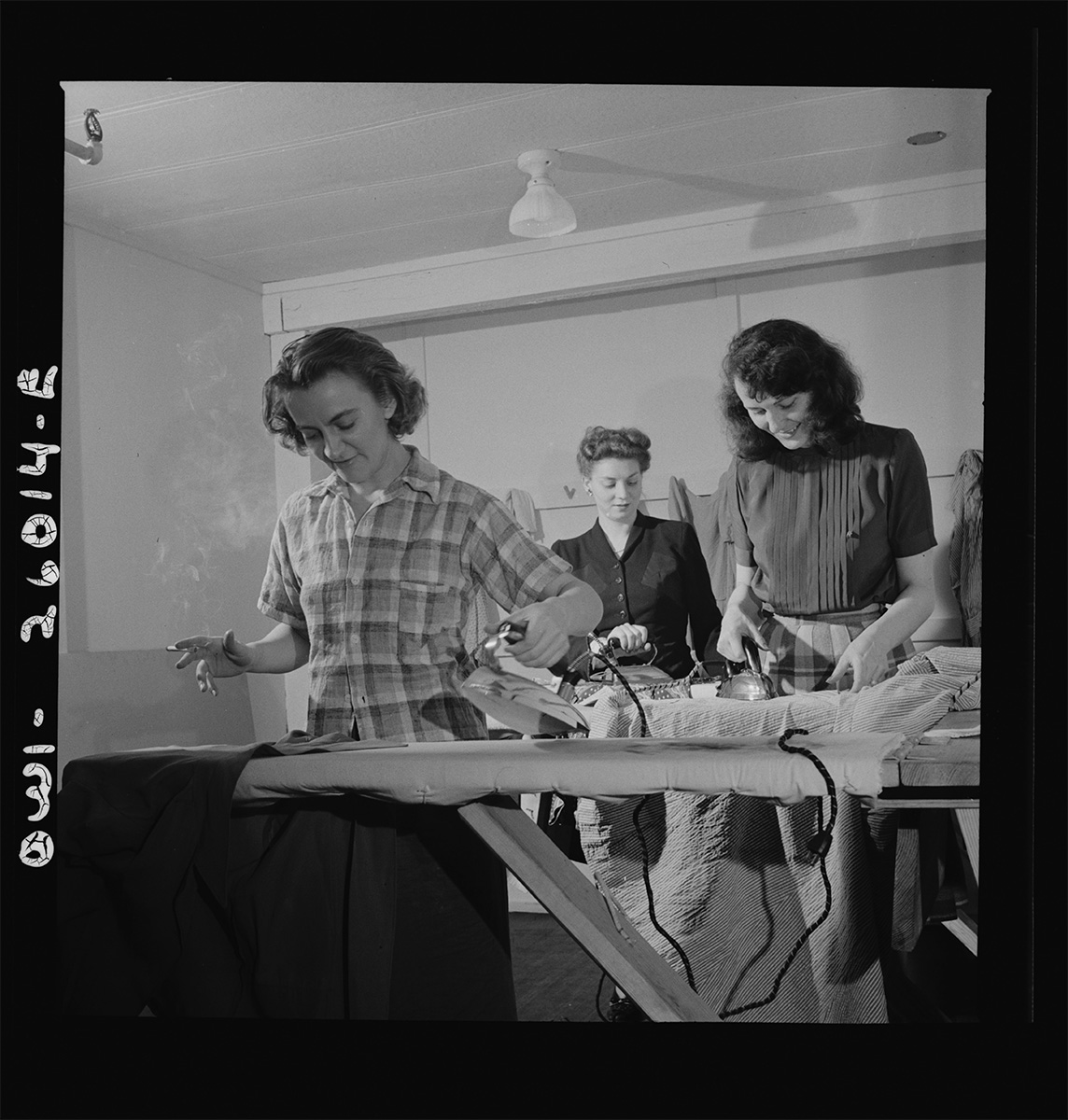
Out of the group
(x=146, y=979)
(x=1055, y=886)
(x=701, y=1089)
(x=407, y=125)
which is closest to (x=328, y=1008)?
(x=146, y=979)

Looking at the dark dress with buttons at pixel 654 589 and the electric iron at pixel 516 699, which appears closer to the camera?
the electric iron at pixel 516 699

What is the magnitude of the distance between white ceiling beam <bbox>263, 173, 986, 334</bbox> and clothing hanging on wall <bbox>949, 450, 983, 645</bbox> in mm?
326

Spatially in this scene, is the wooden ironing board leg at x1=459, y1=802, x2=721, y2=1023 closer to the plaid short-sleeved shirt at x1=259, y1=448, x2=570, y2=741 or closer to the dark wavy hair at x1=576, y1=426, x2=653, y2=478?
the plaid short-sleeved shirt at x1=259, y1=448, x2=570, y2=741

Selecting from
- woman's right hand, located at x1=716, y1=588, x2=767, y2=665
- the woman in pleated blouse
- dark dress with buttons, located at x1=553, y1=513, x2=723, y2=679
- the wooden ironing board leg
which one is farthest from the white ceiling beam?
the wooden ironing board leg

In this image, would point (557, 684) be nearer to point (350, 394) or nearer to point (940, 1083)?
point (350, 394)

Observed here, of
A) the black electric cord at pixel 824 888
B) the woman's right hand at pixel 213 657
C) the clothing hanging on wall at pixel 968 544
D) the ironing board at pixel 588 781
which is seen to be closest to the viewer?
the ironing board at pixel 588 781

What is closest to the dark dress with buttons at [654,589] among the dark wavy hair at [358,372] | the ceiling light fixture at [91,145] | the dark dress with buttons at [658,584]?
the dark dress with buttons at [658,584]

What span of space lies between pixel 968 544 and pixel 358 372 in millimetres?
913

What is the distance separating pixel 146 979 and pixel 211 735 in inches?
13.7

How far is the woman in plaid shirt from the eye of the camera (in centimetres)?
157

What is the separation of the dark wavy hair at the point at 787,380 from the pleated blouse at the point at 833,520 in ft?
0.07

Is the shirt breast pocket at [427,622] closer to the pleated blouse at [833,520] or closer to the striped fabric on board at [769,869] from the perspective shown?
the striped fabric on board at [769,869]

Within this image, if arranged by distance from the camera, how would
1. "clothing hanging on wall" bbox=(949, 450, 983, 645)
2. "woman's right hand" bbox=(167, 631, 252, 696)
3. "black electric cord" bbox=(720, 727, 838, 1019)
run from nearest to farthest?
"black electric cord" bbox=(720, 727, 838, 1019), "clothing hanging on wall" bbox=(949, 450, 983, 645), "woman's right hand" bbox=(167, 631, 252, 696)

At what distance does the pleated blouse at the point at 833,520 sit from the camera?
1.58 metres
